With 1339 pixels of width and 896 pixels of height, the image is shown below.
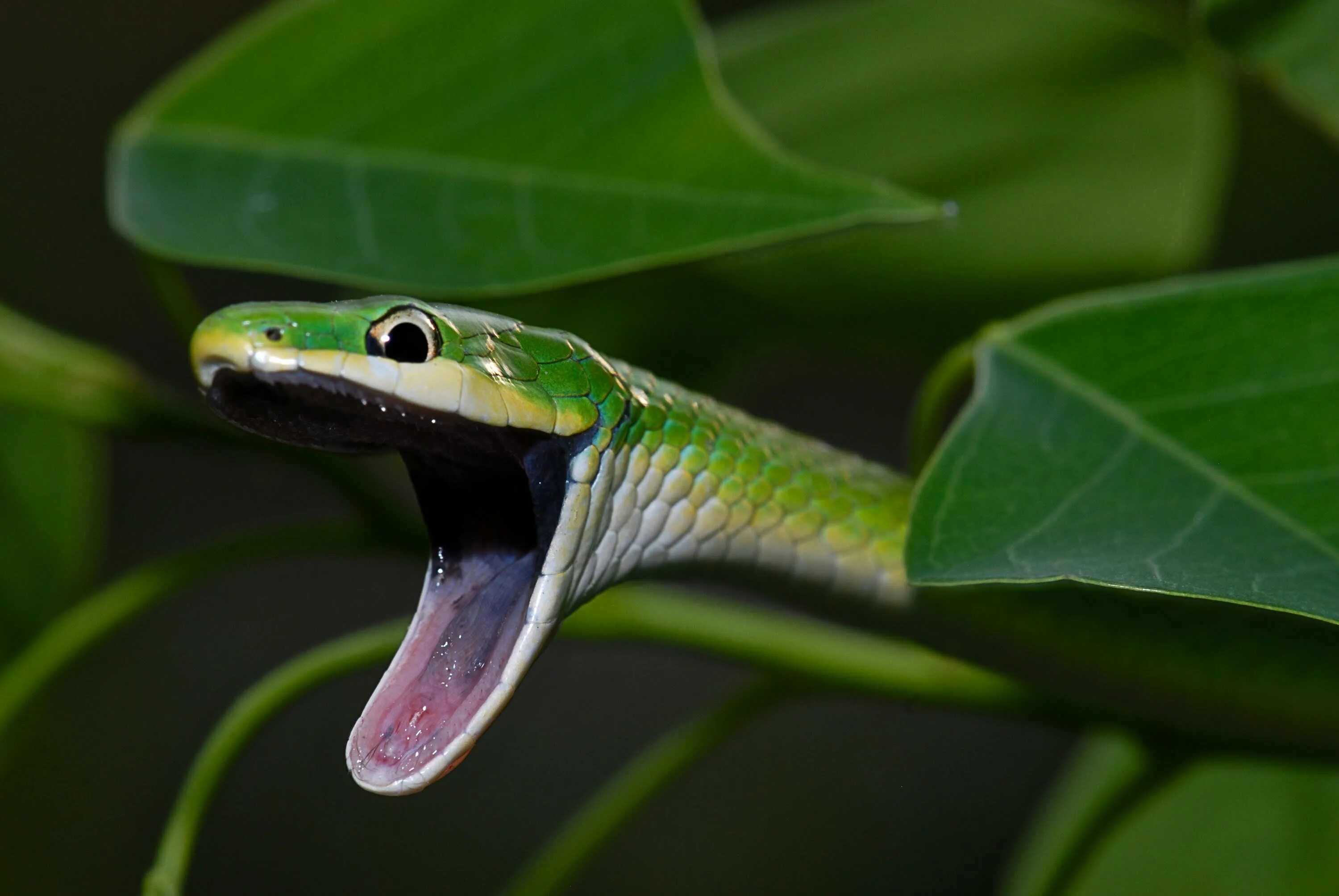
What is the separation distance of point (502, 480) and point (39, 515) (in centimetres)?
61

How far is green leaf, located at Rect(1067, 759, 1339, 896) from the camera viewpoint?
3.87 ft

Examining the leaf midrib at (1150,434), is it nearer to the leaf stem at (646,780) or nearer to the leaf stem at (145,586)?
the leaf stem at (646,780)

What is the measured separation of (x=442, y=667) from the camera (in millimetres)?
630

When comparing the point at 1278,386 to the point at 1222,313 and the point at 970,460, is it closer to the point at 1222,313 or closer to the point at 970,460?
the point at 1222,313

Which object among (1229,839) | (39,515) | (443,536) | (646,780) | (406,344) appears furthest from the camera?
(1229,839)

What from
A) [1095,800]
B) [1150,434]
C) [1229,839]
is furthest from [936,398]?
[1229,839]

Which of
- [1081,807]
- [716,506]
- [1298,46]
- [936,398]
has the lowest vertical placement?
[1081,807]

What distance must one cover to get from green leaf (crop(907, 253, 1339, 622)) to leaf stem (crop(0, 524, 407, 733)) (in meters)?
0.44

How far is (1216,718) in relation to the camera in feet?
2.87

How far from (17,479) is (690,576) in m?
0.67

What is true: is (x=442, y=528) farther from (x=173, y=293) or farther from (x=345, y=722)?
(x=345, y=722)

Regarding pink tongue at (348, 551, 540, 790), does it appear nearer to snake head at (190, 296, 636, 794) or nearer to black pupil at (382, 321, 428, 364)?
snake head at (190, 296, 636, 794)

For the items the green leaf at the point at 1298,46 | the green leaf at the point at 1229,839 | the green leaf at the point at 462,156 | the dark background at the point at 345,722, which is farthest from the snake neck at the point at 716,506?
the dark background at the point at 345,722

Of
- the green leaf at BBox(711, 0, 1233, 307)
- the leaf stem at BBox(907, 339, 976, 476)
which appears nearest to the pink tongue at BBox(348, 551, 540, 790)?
the leaf stem at BBox(907, 339, 976, 476)
